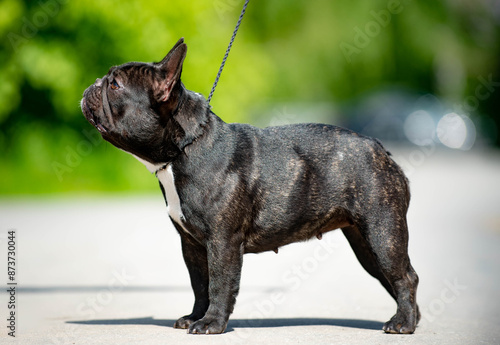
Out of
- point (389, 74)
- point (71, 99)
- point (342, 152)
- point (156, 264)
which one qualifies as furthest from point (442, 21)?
point (342, 152)

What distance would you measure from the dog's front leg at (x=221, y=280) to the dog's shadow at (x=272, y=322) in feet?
1.77

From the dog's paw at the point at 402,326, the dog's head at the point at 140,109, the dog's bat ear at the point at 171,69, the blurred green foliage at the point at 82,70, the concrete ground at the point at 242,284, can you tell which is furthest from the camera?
the blurred green foliage at the point at 82,70

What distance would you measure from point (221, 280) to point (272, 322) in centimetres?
110

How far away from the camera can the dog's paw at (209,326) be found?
5.59 metres

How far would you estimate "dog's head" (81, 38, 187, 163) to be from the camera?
18.1 feet

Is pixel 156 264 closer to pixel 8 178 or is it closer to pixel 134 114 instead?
pixel 134 114

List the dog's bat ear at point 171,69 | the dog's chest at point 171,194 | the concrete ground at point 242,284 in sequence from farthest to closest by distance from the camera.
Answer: the concrete ground at point 242,284, the dog's chest at point 171,194, the dog's bat ear at point 171,69

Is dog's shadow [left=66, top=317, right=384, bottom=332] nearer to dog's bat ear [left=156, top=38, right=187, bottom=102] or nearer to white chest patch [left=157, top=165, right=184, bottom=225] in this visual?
white chest patch [left=157, top=165, right=184, bottom=225]

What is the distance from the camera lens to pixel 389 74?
106 ft

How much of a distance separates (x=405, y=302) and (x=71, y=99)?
13.3m

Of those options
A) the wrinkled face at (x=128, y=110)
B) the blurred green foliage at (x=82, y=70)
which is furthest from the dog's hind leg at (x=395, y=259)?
the blurred green foliage at (x=82, y=70)

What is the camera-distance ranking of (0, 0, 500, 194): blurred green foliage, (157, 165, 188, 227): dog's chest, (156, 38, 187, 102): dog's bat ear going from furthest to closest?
A: (0, 0, 500, 194): blurred green foliage < (157, 165, 188, 227): dog's chest < (156, 38, 187, 102): dog's bat ear

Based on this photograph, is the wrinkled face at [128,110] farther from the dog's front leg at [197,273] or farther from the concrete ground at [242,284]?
the concrete ground at [242,284]

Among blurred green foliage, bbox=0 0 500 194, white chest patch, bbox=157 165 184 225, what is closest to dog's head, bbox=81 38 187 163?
white chest patch, bbox=157 165 184 225
